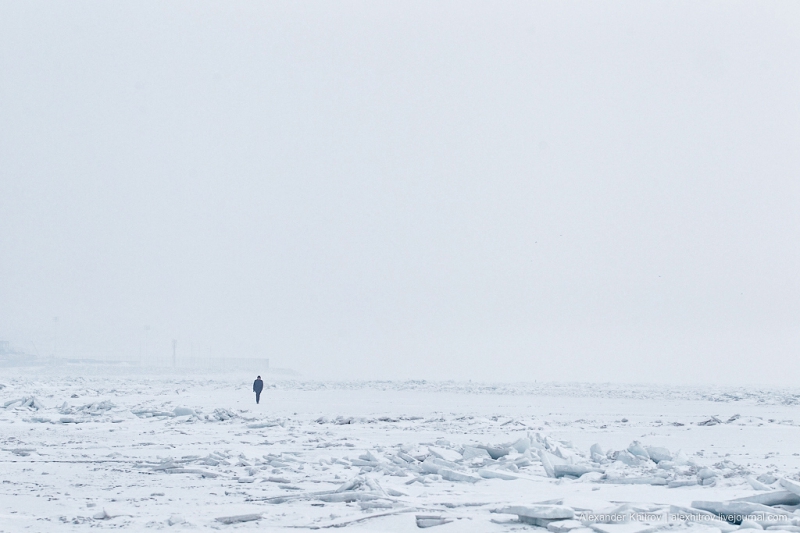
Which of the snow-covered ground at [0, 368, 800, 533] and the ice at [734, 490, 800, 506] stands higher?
the ice at [734, 490, 800, 506]

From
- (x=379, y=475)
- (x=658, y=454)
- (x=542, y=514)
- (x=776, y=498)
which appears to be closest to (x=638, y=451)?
(x=658, y=454)

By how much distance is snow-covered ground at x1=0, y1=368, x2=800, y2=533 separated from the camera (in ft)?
28.6

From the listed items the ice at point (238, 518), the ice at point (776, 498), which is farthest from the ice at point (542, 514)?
the ice at point (238, 518)

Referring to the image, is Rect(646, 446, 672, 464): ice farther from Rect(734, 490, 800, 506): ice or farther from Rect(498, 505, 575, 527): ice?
Rect(498, 505, 575, 527): ice

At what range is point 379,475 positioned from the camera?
40.3 ft

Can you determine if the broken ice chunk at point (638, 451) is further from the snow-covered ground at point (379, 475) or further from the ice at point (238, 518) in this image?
the ice at point (238, 518)

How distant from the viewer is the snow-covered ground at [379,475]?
870 centimetres

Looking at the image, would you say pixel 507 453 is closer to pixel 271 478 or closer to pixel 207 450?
pixel 271 478

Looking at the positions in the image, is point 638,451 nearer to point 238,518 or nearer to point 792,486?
point 792,486

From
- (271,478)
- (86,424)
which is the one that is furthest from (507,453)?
(86,424)

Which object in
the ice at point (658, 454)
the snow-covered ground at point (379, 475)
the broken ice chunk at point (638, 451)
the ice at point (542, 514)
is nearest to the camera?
the ice at point (542, 514)

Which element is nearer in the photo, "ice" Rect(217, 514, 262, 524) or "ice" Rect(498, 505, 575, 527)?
"ice" Rect(498, 505, 575, 527)

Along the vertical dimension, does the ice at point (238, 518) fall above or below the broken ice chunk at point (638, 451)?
below

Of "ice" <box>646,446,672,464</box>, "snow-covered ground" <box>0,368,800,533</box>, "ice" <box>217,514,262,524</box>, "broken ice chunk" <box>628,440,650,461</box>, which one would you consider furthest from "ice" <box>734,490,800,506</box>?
"ice" <box>217,514,262,524</box>
